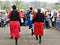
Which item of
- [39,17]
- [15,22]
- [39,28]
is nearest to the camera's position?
[15,22]

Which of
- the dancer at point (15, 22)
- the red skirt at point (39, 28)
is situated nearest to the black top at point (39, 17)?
the red skirt at point (39, 28)

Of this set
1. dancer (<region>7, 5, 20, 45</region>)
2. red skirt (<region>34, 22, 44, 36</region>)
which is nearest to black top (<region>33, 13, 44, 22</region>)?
red skirt (<region>34, 22, 44, 36</region>)

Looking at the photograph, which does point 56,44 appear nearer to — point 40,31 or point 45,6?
point 40,31

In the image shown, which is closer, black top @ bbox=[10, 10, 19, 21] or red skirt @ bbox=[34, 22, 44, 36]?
black top @ bbox=[10, 10, 19, 21]

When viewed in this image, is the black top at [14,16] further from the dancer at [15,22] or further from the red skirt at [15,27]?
the red skirt at [15,27]

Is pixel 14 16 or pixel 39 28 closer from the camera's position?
pixel 14 16

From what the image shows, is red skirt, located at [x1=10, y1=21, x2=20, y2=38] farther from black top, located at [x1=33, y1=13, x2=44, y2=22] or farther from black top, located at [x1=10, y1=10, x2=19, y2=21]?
black top, located at [x1=33, y1=13, x2=44, y2=22]

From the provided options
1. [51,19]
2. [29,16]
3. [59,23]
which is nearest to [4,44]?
[29,16]

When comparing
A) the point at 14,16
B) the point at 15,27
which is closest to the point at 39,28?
the point at 15,27

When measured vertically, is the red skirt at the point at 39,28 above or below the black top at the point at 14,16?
below

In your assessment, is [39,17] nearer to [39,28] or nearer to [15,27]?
[39,28]

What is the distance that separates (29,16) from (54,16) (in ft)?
38.3

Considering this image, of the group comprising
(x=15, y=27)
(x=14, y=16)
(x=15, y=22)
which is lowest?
(x=15, y=27)

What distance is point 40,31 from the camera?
1620cm
